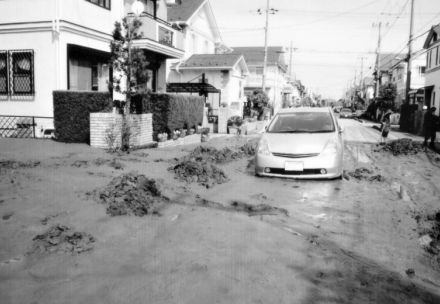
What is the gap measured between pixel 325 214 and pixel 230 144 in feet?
32.4

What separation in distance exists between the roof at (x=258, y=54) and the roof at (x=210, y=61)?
22.8 metres

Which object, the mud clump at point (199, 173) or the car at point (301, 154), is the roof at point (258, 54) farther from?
the mud clump at point (199, 173)

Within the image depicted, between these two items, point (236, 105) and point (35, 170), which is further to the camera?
point (236, 105)

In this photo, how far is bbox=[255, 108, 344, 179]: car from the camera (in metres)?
8.19

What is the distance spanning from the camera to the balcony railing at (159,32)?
1820cm

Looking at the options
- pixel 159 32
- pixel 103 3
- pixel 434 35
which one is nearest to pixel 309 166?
pixel 103 3

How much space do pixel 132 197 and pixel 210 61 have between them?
84.1 ft

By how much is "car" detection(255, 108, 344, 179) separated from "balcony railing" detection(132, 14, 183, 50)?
10.6 metres

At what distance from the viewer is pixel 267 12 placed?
38969 mm

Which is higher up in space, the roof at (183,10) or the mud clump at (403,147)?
the roof at (183,10)

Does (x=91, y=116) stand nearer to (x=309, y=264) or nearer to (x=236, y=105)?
(x=309, y=264)

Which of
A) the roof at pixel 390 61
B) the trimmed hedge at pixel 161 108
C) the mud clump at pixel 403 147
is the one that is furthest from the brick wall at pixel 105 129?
the roof at pixel 390 61

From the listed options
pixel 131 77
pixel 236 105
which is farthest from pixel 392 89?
pixel 131 77

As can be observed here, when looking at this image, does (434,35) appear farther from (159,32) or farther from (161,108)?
(161,108)
